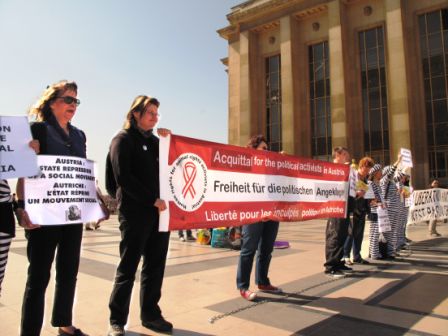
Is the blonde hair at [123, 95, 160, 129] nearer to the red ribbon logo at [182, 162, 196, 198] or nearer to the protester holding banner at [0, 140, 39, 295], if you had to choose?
the red ribbon logo at [182, 162, 196, 198]

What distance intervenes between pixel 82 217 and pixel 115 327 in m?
0.96

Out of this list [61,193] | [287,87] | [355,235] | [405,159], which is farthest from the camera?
[287,87]

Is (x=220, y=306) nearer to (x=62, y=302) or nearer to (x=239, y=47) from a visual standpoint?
(x=62, y=302)

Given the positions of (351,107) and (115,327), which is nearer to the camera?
(115,327)

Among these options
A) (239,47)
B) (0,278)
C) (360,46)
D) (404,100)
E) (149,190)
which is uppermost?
(239,47)

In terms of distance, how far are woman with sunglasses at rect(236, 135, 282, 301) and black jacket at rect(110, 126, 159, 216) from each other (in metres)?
1.60

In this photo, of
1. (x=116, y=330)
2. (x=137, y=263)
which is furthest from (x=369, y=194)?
(x=116, y=330)

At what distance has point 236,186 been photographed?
4.35m

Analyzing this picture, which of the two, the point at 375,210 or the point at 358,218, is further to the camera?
the point at 375,210

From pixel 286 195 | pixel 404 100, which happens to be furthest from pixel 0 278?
pixel 404 100

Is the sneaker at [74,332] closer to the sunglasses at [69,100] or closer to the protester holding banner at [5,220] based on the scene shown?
the protester holding banner at [5,220]

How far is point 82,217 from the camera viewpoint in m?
3.05

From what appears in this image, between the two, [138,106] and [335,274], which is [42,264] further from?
[335,274]

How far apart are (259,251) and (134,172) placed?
7.12 ft
